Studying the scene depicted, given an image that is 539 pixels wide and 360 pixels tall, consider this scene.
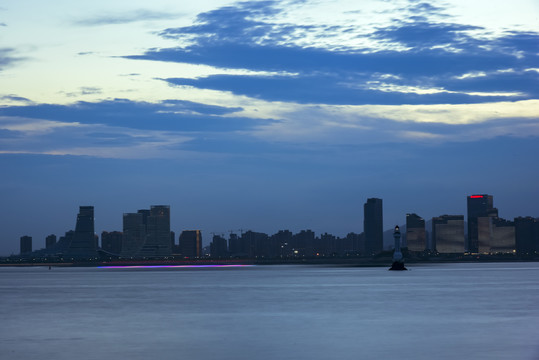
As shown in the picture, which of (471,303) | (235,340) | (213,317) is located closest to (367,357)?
(235,340)

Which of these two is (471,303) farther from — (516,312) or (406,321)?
(406,321)

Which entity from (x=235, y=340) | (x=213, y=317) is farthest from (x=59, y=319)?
(x=235, y=340)

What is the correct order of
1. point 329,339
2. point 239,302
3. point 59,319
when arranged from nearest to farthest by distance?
point 329,339 < point 59,319 < point 239,302

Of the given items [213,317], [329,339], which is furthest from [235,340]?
[213,317]

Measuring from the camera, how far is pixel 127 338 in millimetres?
46719

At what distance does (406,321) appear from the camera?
57344 millimetres

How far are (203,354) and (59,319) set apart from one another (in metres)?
27.3

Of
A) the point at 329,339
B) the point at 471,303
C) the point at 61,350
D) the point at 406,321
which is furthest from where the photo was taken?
the point at 471,303

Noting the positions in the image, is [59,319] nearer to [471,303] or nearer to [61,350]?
[61,350]

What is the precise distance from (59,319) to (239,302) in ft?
91.7

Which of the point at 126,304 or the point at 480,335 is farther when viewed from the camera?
the point at 126,304

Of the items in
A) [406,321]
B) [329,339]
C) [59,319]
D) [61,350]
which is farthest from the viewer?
[59,319]

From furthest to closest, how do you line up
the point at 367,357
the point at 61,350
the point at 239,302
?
the point at 239,302
the point at 61,350
the point at 367,357

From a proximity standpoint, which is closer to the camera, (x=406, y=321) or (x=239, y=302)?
(x=406, y=321)
